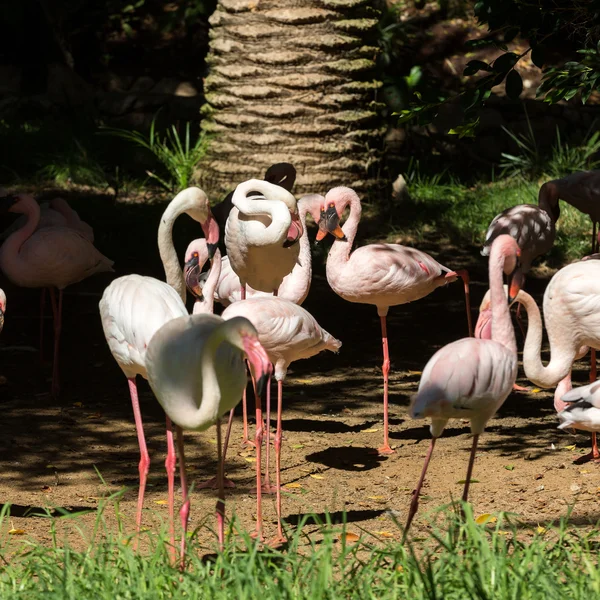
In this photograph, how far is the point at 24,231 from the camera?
6789 millimetres

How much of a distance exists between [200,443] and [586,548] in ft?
9.23

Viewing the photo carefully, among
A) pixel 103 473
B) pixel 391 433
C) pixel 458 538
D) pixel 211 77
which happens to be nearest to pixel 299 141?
pixel 211 77

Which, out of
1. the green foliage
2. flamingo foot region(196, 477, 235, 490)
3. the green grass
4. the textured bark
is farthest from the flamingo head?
the green foliage

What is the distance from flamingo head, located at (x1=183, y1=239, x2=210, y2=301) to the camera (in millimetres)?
5168

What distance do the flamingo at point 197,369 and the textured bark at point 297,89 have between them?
619 centimetres

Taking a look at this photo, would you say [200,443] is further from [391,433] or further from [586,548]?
[586,548]

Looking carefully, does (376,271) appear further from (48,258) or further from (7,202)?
(7,202)

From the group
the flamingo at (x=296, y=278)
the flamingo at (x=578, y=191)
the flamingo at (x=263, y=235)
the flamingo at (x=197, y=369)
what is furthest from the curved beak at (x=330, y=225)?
the flamingo at (x=578, y=191)

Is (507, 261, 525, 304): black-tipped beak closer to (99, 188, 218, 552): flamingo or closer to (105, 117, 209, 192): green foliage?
(99, 188, 218, 552): flamingo

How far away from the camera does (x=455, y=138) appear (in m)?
13.0

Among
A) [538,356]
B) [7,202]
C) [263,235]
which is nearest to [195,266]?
[263,235]

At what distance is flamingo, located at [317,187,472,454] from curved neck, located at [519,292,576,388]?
1.04 metres

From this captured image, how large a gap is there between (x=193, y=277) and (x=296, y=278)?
36.9 inches

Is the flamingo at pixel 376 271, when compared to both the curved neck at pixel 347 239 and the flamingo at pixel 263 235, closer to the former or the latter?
the curved neck at pixel 347 239
